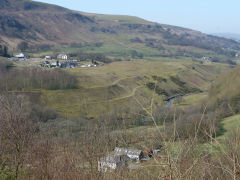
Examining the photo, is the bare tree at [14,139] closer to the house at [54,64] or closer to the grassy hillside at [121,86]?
the grassy hillside at [121,86]

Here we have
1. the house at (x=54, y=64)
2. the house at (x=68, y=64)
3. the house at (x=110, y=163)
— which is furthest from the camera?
the house at (x=68, y=64)

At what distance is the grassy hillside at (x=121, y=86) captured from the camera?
56938mm

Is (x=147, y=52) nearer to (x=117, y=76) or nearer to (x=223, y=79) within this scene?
(x=117, y=76)

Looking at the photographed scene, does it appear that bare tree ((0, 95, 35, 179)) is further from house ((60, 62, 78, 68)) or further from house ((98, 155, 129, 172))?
house ((60, 62, 78, 68))

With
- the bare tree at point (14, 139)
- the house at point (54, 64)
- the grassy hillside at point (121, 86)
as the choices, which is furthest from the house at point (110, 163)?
the house at point (54, 64)

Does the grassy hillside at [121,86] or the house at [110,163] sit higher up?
the house at [110,163]

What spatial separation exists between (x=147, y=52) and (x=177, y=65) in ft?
169

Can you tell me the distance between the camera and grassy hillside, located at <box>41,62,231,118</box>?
187 ft

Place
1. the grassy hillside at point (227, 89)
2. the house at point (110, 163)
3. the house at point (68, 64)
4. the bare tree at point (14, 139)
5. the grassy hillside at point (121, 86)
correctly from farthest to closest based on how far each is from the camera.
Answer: the house at point (68, 64)
the grassy hillside at point (121, 86)
the grassy hillside at point (227, 89)
the bare tree at point (14, 139)
the house at point (110, 163)

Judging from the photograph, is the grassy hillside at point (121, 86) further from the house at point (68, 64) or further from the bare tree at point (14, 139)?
the bare tree at point (14, 139)

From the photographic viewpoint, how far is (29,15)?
193m

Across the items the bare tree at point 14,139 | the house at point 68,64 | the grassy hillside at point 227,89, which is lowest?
the house at point 68,64

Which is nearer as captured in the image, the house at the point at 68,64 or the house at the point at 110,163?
the house at the point at 110,163

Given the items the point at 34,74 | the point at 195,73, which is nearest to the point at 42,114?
the point at 34,74
